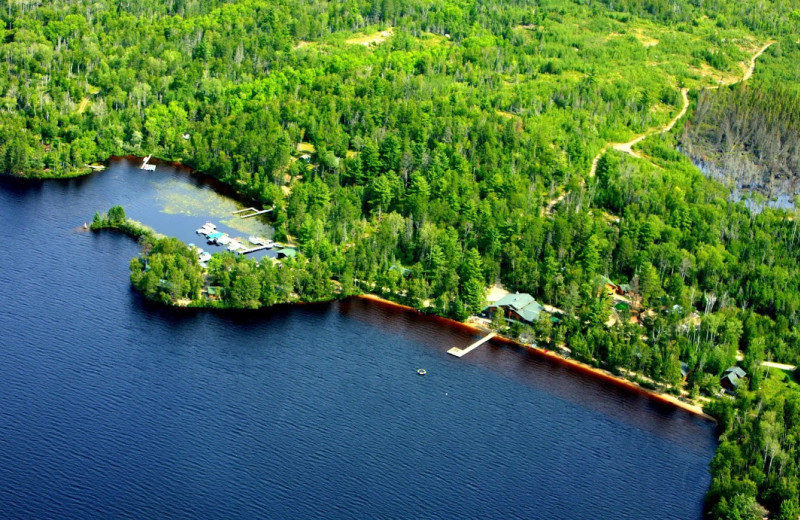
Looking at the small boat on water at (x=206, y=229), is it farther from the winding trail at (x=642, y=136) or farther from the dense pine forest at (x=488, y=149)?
the winding trail at (x=642, y=136)

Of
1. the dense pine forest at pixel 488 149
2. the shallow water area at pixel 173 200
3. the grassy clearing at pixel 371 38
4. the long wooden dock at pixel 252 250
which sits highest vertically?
the grassy clearing at pixel 371 38

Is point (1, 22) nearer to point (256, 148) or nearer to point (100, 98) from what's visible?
point (100, 98)

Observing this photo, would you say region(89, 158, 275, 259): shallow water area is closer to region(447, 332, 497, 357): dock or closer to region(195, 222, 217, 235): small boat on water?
region(195, 222, 217, 235): small boat on water

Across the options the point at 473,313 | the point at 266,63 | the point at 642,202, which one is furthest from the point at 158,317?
the point at 266,63

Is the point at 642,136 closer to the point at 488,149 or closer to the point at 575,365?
the point at 488,149

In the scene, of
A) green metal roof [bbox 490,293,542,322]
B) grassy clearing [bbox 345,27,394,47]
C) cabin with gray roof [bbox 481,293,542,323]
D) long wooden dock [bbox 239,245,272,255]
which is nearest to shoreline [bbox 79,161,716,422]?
cabin with gray roof [bbox 481,293,542,323]

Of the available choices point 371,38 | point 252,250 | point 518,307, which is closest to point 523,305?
point 518,307

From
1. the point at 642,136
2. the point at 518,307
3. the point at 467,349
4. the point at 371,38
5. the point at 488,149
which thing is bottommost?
the point at 467,349

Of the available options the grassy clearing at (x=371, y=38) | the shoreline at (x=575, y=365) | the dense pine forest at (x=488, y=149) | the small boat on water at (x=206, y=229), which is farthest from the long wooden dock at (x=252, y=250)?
the grassy clearing at (x=371, y=38)

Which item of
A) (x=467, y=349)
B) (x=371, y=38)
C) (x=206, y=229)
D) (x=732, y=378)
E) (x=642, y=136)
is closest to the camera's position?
(x=732, y=378)
